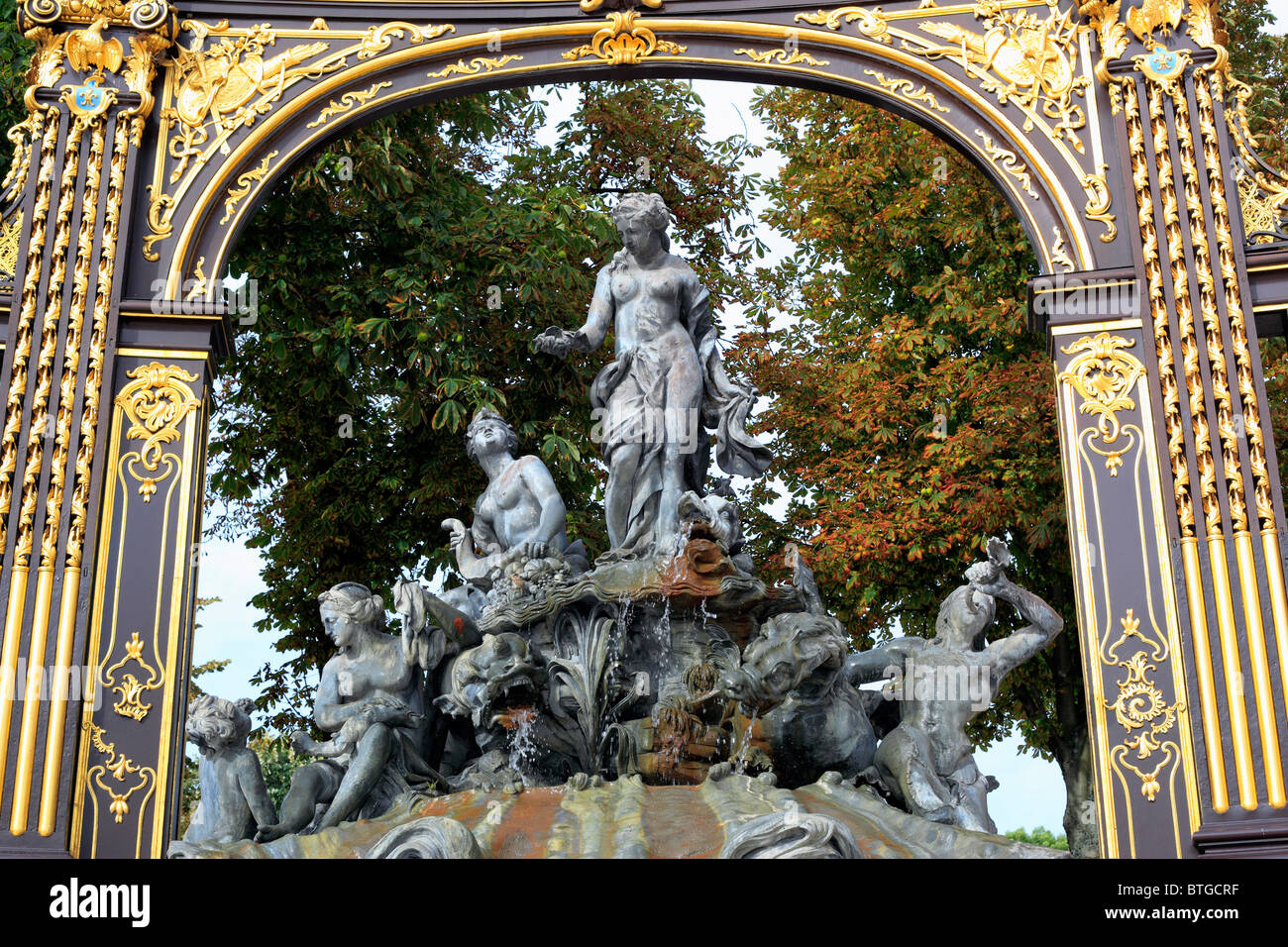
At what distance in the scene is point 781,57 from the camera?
10.0 m

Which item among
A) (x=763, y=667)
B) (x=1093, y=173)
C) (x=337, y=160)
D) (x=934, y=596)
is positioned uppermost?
(x=337, y=160)

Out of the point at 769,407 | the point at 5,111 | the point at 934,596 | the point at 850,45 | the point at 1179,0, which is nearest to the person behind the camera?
the point at 1179,0

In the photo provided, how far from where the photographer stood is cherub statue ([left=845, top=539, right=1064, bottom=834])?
784 cm

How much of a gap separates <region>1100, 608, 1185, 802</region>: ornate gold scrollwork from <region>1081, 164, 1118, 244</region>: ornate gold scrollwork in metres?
2.23

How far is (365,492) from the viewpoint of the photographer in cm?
1318

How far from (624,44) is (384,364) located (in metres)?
3.98

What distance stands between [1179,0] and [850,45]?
6.34ft

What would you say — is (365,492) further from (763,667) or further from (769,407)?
(763,667)

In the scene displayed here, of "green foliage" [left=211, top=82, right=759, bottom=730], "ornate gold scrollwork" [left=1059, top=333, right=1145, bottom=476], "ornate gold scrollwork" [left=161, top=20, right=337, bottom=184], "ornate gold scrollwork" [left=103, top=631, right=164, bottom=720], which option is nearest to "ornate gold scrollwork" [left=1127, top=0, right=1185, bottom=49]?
"ornate gold scrollwork" [left=1059, top=333, right=1145, bottom=476]

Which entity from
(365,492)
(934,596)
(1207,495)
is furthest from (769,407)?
(1207,495)

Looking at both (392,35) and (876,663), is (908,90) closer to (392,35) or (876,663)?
(392,35)

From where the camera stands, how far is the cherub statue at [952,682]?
784 centimetres

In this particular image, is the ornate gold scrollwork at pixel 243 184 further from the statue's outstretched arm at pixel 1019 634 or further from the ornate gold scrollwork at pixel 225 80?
the statue's outstretched arm at pixel 1019 634

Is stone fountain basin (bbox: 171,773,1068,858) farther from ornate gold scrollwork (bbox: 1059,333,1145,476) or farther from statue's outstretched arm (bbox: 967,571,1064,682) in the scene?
ornate gold scrollwork (bbox: 1059,333,1145,476)
